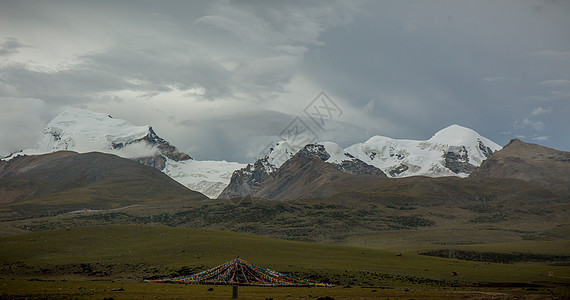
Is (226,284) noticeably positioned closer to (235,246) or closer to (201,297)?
(201,297)

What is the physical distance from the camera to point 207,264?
70812 millimetres

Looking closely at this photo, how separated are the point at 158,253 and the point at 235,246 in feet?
42.0

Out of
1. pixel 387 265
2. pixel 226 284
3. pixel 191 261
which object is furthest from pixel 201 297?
pixel 387 265

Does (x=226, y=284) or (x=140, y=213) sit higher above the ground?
(x=140, y=213)

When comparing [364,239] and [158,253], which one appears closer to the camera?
[158,253]

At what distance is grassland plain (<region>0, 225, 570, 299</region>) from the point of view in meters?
57.8

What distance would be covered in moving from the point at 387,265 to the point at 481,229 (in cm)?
11646

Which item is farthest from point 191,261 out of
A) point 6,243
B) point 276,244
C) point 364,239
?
point 364,239

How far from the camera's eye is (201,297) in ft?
127

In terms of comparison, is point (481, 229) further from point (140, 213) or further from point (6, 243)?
point (6, 243)

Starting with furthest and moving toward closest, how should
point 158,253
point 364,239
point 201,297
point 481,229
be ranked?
1. point 481,229
2. point 364,239
3. point 158,253
4. point 201,297

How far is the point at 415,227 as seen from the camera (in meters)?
191

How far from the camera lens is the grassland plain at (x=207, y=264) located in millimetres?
57844

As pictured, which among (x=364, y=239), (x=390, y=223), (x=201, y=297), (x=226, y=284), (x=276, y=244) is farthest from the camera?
(x=390, y=223)
